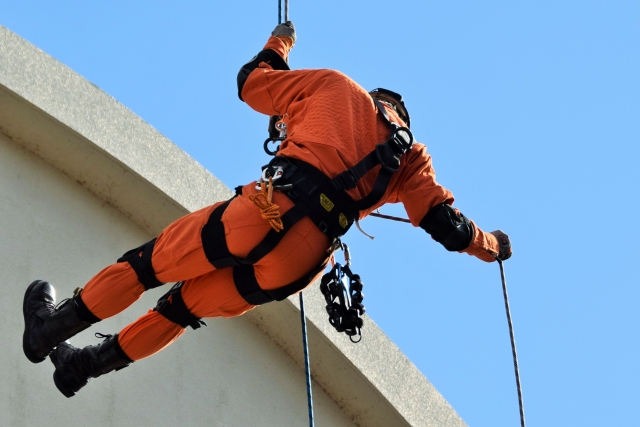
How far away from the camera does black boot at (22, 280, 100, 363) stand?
6629mm

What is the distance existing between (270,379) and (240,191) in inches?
120

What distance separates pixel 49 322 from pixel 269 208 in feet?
4.44

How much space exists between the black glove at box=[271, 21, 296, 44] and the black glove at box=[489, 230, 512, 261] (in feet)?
4.88

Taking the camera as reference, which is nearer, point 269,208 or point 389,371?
point 269,208

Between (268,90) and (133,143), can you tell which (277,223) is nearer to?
(268,90)

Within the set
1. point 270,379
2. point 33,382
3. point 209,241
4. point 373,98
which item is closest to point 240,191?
point 209,241

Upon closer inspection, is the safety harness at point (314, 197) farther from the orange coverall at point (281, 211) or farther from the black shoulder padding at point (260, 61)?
the black shoulder padding at point (260, 61)

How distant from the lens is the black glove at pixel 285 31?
698 centimetres

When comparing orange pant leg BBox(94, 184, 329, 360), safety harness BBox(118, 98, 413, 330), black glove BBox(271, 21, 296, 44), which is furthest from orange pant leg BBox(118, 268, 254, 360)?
black glove BBox(271, 21, 296, 44)

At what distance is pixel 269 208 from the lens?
6160mm

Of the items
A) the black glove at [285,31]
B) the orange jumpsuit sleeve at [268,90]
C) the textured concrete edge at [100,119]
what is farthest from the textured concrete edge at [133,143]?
the orange jumpsuit sleeve at [268,90]

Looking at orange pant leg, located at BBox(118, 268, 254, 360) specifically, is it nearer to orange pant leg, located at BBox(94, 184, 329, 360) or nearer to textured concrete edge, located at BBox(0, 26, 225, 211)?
orange pant leg, located at BBox(94, 184, 329, 360)

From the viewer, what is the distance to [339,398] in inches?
376

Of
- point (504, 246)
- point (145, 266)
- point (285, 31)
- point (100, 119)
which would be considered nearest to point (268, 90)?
point (285, 31)
